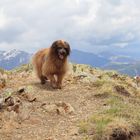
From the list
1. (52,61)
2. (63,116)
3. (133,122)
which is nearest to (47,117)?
(63,116)

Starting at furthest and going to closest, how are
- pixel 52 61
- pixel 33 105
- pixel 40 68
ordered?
1. pixel 40 68
2. pixel 52 61
3. pixel 33 105

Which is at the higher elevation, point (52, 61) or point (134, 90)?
point (52, 61)

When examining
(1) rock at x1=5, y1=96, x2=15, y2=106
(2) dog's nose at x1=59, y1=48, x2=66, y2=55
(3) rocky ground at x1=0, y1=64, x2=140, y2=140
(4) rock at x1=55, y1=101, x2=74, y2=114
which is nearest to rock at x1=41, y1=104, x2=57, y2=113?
(3) rocky ground at x1=0, y1=64, x2=140, y2=140

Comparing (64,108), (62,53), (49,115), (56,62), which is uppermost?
(62,53)

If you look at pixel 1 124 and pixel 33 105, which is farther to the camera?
pixel 33 105

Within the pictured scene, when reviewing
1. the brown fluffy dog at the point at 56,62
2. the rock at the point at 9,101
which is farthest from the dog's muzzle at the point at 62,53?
the rock at the point at 9,101

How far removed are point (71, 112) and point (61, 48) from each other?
151 inches

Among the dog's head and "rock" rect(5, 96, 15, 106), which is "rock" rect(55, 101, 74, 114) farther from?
the dog's head

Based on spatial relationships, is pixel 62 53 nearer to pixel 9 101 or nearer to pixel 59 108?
pixel 59 108

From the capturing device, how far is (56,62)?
19.7 m

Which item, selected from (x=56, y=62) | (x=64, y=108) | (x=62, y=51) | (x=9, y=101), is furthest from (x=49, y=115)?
(x=56, y=62)

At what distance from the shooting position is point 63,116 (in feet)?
51.1

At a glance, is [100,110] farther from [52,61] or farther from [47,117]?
[52,61]

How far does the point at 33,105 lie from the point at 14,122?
6.03 feet
